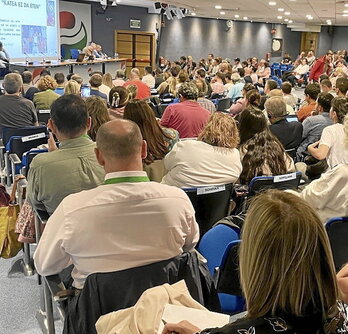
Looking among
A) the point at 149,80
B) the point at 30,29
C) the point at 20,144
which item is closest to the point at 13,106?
the point at 20,144

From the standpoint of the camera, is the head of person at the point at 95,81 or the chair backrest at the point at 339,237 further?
the head of person at the point at 95,81

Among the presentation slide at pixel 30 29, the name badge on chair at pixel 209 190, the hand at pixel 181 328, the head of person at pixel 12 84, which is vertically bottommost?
the name badge on chair at pixel 209 190

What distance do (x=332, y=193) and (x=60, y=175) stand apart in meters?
1.51

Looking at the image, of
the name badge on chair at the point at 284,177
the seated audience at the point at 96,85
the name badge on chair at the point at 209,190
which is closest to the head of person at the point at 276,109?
the name badge on chair at the point at 284,177

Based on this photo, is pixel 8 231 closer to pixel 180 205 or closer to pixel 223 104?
pixel 180 205

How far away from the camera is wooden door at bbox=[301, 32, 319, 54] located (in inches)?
1170

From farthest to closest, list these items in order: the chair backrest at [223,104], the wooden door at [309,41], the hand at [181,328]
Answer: the wooden door at [309,41]
the chair backrest at [223,104]
the hand at [181,328]

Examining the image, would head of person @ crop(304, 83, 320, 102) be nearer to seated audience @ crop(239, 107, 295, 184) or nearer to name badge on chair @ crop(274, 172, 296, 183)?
seated audience @ crop(239, 107, 295, 184)

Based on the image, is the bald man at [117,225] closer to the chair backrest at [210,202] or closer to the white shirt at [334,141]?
the chair backrest at [210,202]

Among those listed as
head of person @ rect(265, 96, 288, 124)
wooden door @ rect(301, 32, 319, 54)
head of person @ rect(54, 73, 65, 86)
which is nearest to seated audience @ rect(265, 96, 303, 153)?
head of person @ rect(265, 96, 288, 124)

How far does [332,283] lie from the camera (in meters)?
1.15

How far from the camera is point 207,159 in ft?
10.2

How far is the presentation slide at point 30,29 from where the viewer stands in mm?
12414

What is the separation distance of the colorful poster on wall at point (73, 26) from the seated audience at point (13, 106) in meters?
10.5
